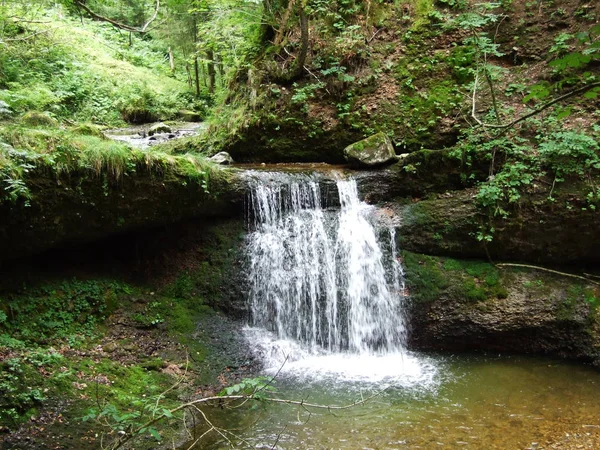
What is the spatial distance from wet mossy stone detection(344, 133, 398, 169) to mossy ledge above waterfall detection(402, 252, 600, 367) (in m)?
2.13

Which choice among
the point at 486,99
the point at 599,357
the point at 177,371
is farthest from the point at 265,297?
the point at 486,99

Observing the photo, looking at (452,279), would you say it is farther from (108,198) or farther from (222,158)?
(108,198)

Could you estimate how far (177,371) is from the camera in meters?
5.64

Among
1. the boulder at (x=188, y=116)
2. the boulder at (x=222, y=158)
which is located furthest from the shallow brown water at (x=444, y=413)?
the boulder at (x=188, y=116)

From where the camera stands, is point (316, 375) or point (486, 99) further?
point (486, 99)

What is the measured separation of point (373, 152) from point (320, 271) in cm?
248

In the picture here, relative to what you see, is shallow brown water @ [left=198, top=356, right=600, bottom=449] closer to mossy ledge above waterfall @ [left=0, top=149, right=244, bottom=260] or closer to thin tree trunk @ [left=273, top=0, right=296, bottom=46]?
mossy ledge above waterfall @ [left=0, top=149, right=244, bottom=260]

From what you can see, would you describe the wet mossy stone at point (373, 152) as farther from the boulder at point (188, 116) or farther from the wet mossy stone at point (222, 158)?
the boulder at point (188, 116)

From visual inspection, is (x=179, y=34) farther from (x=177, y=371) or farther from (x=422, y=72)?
(x=177, y=371)

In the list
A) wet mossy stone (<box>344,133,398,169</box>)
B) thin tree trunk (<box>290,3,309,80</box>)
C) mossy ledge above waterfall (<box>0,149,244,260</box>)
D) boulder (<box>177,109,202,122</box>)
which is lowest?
mossy ledge above waterfall (<box>0,149,244,260</box>)

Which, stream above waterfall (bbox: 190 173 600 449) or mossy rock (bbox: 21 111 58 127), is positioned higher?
mossy rock (bbox: 21 111 58 127)

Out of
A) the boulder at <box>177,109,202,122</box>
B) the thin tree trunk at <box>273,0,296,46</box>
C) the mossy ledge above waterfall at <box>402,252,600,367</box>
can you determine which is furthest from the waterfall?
the boulder at <box>177,109,202,122</box>

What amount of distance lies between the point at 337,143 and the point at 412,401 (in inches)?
210

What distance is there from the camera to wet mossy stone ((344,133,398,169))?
313 inches
